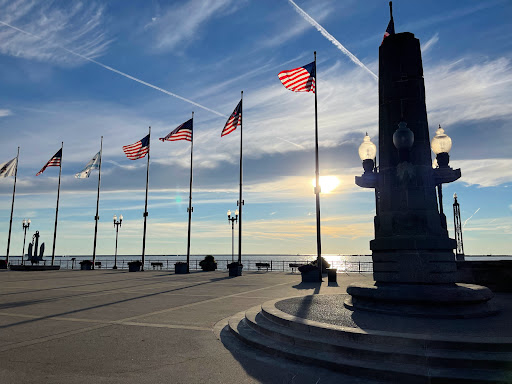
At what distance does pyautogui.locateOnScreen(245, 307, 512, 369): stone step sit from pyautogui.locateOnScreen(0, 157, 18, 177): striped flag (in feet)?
123

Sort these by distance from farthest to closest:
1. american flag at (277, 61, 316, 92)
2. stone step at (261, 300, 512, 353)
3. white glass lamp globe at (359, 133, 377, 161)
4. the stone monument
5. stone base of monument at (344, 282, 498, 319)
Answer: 1. american flag at (277, 61, 316, 92)
2. white glass lamp globe at (359, 133, 377, 161)
3. the stone monument
4. stone base of monument at (344, 282, 498, 319)
5. stone step at (261, 300, 512, 353)

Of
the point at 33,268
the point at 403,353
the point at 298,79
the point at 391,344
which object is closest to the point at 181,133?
the point at 298,79

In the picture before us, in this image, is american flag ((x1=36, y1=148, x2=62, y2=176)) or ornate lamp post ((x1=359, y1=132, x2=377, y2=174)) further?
american flag ((x1=36, y1=148, x2=62, y2=176))

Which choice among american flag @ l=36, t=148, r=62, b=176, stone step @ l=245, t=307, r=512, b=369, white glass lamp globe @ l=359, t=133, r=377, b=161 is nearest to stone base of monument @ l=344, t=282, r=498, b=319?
stone step @ l=245, t=307, r=512, b=369

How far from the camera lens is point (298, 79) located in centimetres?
1969

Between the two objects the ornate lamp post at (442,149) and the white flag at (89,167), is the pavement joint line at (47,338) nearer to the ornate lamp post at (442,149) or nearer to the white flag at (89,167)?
the ornate lamp post at (442,149)

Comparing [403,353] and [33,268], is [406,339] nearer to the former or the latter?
[403,353]

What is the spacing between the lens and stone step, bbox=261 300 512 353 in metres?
5.17

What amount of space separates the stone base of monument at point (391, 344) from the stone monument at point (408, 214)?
0.48m

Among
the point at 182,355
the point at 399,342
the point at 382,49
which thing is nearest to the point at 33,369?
the point at 182,355

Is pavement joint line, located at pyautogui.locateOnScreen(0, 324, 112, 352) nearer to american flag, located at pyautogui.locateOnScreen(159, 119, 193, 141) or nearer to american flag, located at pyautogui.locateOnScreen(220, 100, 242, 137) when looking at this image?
american flag, located at pyautogui.locateOnScreen(220, 100, 242, 137)

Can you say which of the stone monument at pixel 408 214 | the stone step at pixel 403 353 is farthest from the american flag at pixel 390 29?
the stone step at pixel 403 353

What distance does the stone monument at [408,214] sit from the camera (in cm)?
780

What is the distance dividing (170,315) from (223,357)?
163 inches
